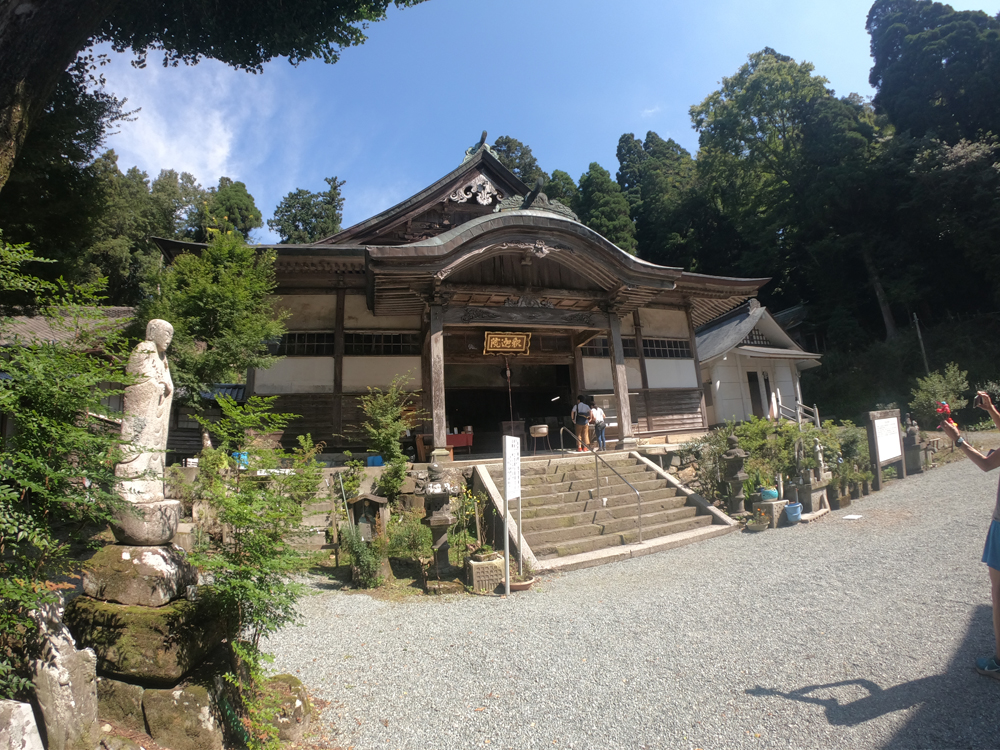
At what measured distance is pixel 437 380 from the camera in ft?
30.5

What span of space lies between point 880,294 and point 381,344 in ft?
80.6

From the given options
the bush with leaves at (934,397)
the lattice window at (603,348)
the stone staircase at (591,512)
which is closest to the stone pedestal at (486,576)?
the stone staircase at (591,512)

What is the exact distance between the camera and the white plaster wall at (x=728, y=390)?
1634 centimetres

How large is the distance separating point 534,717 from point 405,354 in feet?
29.4

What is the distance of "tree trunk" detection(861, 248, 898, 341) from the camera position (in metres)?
24.0

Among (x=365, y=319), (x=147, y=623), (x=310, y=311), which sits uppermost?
(x=310, y=311)

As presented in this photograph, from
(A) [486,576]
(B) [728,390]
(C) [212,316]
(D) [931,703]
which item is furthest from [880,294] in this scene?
(C) [212,316]

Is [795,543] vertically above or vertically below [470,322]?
below

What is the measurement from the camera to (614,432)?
12.0 metres

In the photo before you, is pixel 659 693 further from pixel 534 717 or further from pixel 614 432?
pixel 614 432

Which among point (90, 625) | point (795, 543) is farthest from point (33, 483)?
point (795, 543)

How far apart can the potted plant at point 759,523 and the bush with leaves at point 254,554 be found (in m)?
7.07

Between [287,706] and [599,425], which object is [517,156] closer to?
[599,425]

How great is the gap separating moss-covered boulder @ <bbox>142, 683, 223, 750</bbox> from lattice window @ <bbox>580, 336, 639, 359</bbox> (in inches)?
426
